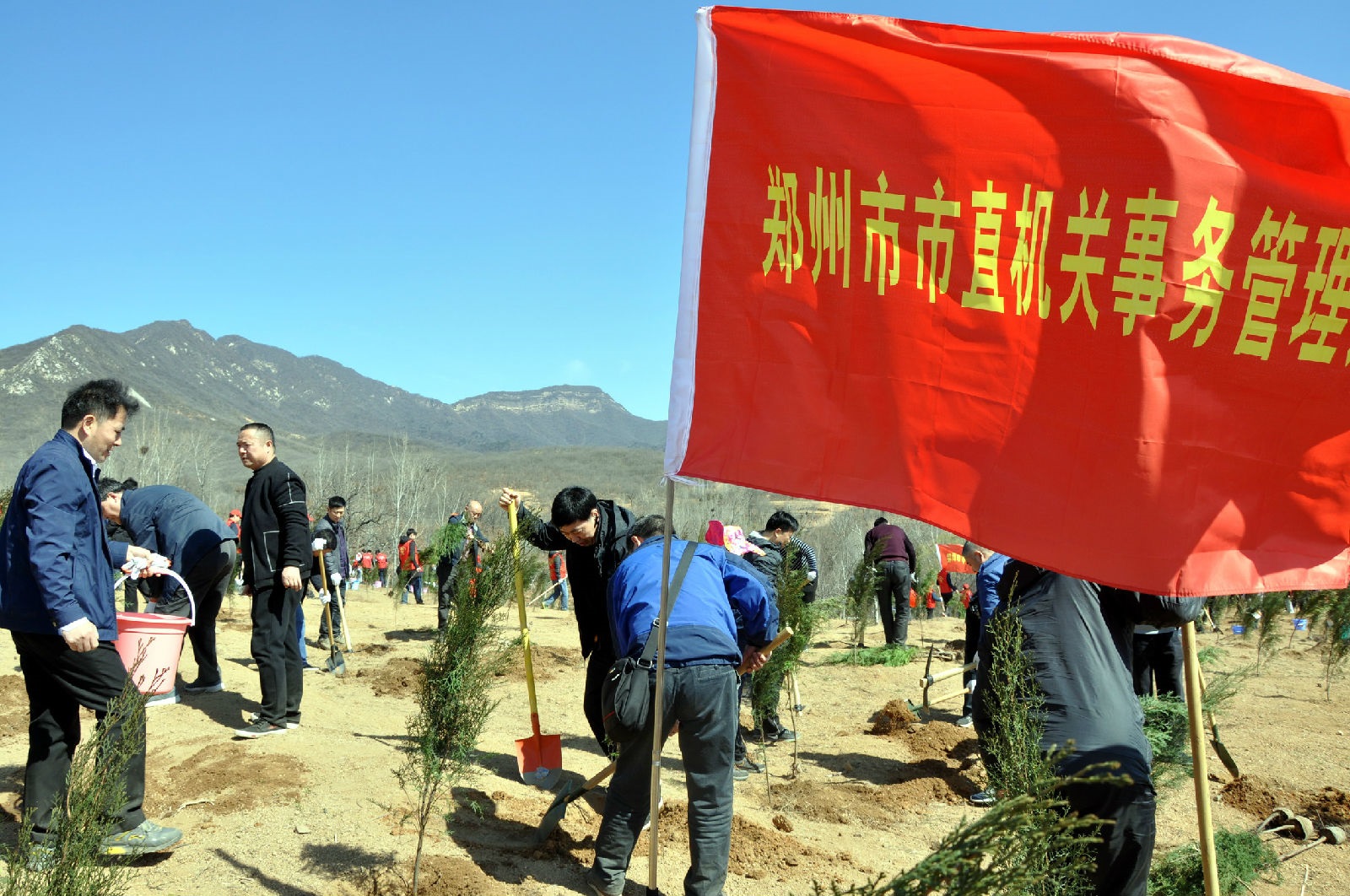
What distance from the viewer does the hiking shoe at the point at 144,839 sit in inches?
158

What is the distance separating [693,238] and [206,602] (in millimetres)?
5980

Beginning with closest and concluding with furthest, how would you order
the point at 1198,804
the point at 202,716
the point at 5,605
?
the point at 1198,804
the point at 5,605
the point at 202,716

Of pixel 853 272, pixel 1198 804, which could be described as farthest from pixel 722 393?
pixel 1198 804

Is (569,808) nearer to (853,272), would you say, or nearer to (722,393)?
(722,393)

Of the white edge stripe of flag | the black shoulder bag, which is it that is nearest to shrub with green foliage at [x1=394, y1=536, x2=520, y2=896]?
the black shoulder bag

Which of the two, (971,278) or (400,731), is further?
(400,731)

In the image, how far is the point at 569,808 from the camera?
19.0 feet

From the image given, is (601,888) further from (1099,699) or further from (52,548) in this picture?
(52,548)

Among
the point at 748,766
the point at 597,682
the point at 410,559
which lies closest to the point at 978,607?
the point at 748,766

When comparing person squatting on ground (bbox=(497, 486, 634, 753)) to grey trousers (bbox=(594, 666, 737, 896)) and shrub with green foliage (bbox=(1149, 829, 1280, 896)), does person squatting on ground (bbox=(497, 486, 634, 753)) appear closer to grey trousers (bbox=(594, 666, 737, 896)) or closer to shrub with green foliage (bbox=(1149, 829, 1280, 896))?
grey trousers (bbox=(594, 666, 737, 896))

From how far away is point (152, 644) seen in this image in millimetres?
4852

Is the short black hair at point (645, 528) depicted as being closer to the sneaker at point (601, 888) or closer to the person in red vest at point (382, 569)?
the sneaker at point (601, 888)

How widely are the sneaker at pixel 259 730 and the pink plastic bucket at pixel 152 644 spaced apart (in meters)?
1.50

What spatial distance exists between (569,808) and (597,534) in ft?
5.52
